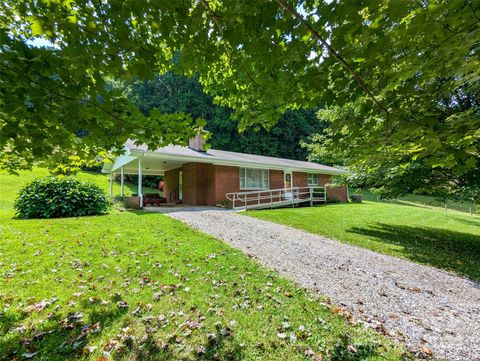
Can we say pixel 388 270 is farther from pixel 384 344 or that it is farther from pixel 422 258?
pixel 384 344

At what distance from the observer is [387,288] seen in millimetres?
4793

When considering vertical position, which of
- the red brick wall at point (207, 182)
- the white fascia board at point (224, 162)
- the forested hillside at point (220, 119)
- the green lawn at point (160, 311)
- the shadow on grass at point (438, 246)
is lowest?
the shadow on grass at point (438, 246)

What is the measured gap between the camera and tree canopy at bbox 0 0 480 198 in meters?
2.19

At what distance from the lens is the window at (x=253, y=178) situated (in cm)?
1819

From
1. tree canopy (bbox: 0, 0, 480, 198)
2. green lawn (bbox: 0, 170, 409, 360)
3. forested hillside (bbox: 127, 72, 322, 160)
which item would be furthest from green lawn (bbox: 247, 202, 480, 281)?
forested hillside (bbox: 127, 72, 322, 160)

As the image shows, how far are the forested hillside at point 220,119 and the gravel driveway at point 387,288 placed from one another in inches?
1422

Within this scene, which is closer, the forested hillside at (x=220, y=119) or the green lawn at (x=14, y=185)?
the green lawn at (x=14, y=185)

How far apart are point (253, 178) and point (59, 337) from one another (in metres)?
16.4

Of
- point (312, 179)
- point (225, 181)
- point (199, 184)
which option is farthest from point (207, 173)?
point (312, 179)

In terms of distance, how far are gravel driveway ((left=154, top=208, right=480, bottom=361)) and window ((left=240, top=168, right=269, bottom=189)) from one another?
32.5 feet

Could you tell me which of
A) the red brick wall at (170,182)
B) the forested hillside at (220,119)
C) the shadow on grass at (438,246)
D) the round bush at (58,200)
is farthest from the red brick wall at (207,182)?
the forested hillside at (220,119)

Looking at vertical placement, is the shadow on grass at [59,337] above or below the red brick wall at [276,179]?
below

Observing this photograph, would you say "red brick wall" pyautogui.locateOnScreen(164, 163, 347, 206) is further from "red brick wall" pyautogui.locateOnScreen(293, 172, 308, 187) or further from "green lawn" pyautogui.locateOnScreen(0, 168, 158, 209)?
"green lawn" pyautogui.locateOnScreen(0, 168, 158, 209)

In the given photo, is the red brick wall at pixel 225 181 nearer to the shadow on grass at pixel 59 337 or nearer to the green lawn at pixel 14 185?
the green lawn at pixel 14 185
